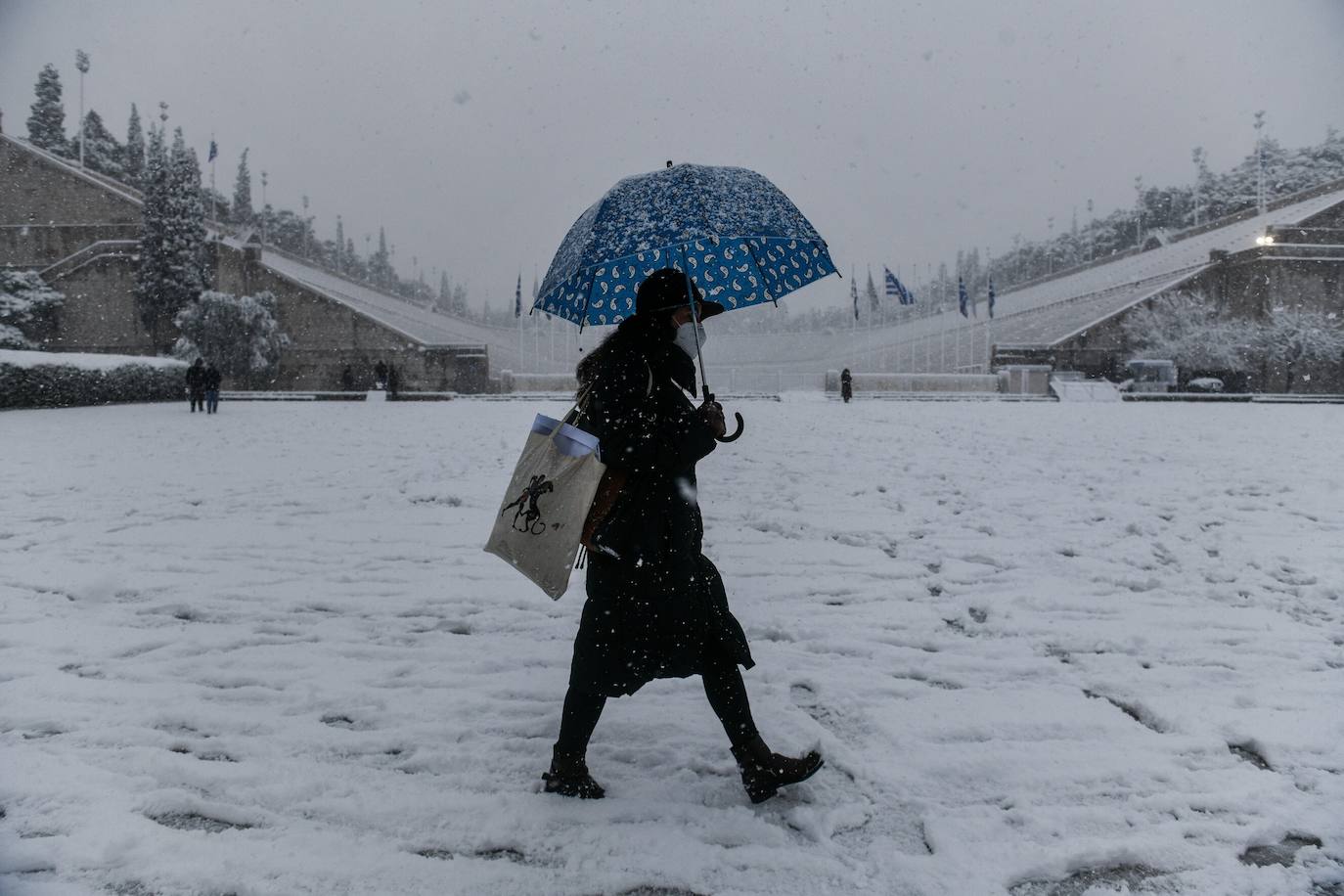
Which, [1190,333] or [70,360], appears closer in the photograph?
[70,360]

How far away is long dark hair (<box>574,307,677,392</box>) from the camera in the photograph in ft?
8.27

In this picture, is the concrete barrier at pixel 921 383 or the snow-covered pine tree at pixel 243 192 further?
the snow-covered pine tree at pixel 243 192

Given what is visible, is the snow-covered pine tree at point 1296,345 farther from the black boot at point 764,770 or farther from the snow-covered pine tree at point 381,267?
the snow-covered pine tree at point 381,267

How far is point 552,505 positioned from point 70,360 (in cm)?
2443

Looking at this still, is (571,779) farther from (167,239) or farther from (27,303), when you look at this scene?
(27,303)

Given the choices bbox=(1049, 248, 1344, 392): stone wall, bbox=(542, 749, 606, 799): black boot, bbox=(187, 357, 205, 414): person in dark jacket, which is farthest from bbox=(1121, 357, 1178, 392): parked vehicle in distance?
bbox=(542, 749, 606, 799): black boot

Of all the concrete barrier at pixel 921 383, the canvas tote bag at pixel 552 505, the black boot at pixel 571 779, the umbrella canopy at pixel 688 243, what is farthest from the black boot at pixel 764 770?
the concrete barrier at pixel 921 383

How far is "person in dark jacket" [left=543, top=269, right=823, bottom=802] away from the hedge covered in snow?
22.3m

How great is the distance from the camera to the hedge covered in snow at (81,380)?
19375 millimetres

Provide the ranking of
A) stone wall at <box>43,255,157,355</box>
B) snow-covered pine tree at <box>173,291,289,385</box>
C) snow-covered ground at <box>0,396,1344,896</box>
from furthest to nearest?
stone wall at <box>43,255,157,355</box> < snow-covered pine tree at <box>173,291,289,385</box> < snow-covered ground at <box>0,396,1344,896</box>

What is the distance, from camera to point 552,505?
7.79ft

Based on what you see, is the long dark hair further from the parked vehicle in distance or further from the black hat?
the parked vehicle in distance

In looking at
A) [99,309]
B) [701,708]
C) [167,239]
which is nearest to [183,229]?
[167,239]

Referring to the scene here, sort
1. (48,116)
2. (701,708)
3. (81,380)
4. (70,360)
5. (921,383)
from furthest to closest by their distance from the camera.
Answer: (48,116), (921,383), (81,380), (70,360), (701,708)
